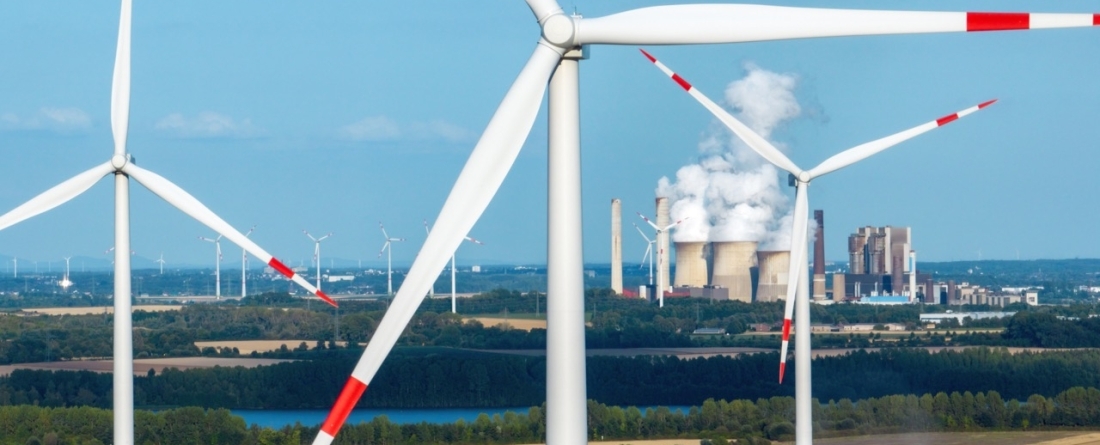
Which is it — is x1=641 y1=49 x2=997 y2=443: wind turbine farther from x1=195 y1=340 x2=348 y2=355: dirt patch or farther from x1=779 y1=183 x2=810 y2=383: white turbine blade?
x1=195 y1=340 x2=348 y2=355: dirt patch

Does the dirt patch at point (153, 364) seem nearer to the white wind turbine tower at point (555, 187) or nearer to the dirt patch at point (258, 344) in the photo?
the dirt patch at point (258, 344)

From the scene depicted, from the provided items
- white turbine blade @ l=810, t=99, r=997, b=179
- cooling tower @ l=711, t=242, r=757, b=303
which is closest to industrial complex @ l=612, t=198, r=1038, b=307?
cooling tower @ l=711, t=242, r=757, b=303

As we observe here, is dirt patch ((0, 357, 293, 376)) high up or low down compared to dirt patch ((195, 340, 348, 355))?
down

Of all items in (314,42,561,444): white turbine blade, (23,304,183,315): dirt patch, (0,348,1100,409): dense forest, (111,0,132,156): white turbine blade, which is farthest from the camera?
(23,304,183,315): dirt patch

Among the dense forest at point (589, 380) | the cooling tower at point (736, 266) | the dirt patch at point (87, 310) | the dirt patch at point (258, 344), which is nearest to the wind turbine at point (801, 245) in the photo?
the dense forest at point (589, 380)

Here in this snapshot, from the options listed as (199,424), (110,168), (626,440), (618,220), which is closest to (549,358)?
(110,168)

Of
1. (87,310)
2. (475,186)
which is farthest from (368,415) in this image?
(475,186)

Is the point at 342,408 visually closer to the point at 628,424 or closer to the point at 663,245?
the point at 628,424
